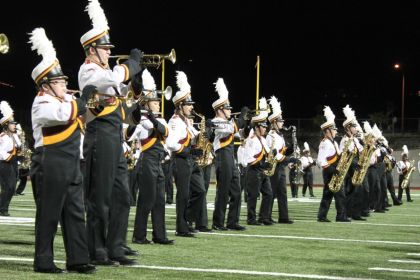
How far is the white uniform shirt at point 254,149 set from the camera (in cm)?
1405

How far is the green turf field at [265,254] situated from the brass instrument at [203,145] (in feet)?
3.50

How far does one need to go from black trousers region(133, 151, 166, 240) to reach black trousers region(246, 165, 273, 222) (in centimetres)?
407

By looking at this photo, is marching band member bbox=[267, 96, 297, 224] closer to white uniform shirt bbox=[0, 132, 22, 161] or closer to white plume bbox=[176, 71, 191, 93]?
white plume bbox=[176, 71, 191, 93]

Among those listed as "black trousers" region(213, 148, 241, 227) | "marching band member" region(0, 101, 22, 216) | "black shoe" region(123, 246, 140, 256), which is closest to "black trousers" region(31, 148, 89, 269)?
"black shoe" region(123, 246, 140, 256)

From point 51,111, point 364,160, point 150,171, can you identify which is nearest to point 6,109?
point 364,160

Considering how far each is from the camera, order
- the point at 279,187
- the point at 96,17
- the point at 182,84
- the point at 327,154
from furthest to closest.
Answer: the point at 327,154 → the point at 279,187 → the point at 182,84 → the point at 96,17

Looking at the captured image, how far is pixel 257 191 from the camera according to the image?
46.2 feet

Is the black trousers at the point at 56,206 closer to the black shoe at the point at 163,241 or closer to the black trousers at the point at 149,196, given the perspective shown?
the black trousers at the point at 149,196

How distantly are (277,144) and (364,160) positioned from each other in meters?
2.49

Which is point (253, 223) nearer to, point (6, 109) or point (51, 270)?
point (6, 109)

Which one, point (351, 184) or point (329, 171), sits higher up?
point (329, 171)

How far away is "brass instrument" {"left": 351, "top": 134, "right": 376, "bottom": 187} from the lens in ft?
53.9

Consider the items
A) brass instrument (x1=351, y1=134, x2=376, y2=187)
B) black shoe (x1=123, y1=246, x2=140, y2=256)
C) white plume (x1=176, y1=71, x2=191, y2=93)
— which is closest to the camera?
black shoe (x1=123, y1=246, x2=140, y2=256)

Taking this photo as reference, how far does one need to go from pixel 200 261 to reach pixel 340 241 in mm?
3318
